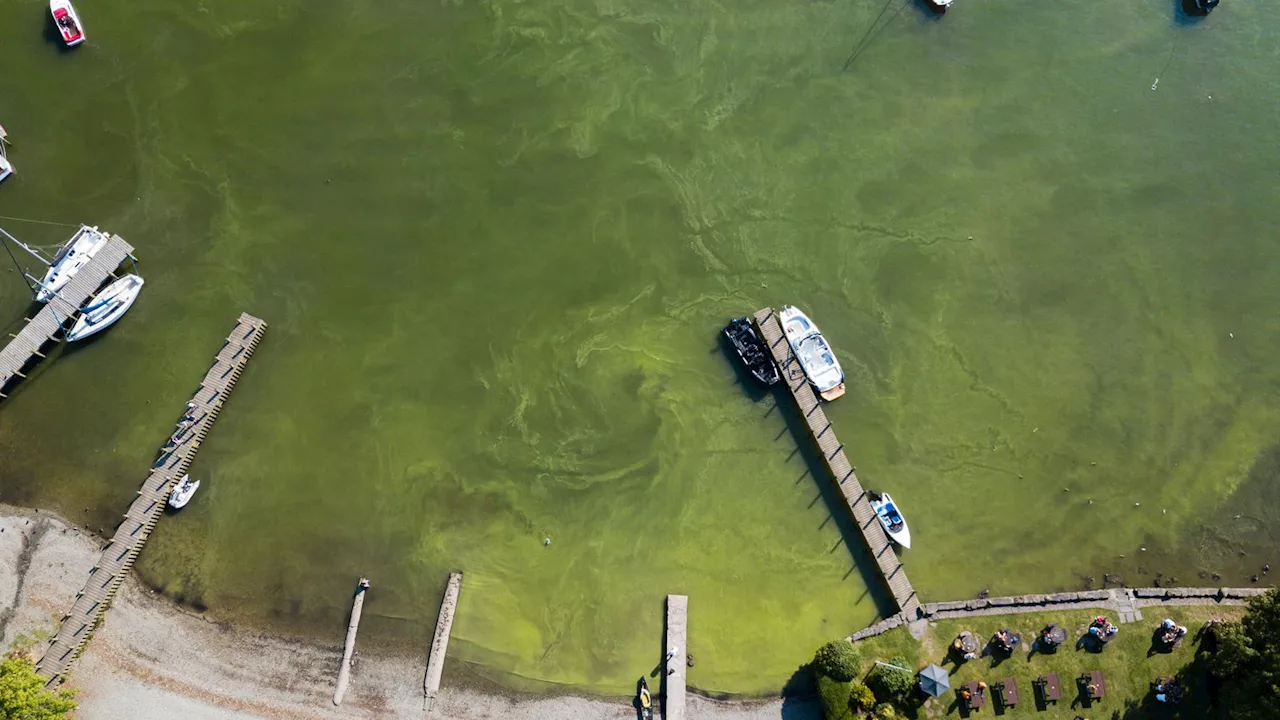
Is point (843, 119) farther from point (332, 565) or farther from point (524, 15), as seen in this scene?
point (332, 565)

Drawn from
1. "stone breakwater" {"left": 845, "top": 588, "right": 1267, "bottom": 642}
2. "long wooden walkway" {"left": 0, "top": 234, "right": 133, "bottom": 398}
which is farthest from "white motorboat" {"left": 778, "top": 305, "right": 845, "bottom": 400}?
"long wooden walkway" {"left": 0, "top": 234, "right": 133, "bottom": 398}

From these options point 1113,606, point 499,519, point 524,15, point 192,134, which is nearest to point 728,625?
point 499,519

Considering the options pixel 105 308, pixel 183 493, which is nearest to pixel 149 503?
pixel 183 493

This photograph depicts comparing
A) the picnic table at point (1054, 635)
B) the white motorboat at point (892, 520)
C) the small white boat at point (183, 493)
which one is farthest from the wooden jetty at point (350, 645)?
the picnic table at point (1054, 635)

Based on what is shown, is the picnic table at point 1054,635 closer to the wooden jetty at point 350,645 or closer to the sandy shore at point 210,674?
the sandy shore at point 210,674

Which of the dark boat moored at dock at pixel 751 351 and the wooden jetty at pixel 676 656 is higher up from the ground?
the dark boat moored at dock at pixel 751 351

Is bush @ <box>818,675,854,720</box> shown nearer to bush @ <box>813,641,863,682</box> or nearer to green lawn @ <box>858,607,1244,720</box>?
bush @ <box>813,641,863,682</box>
